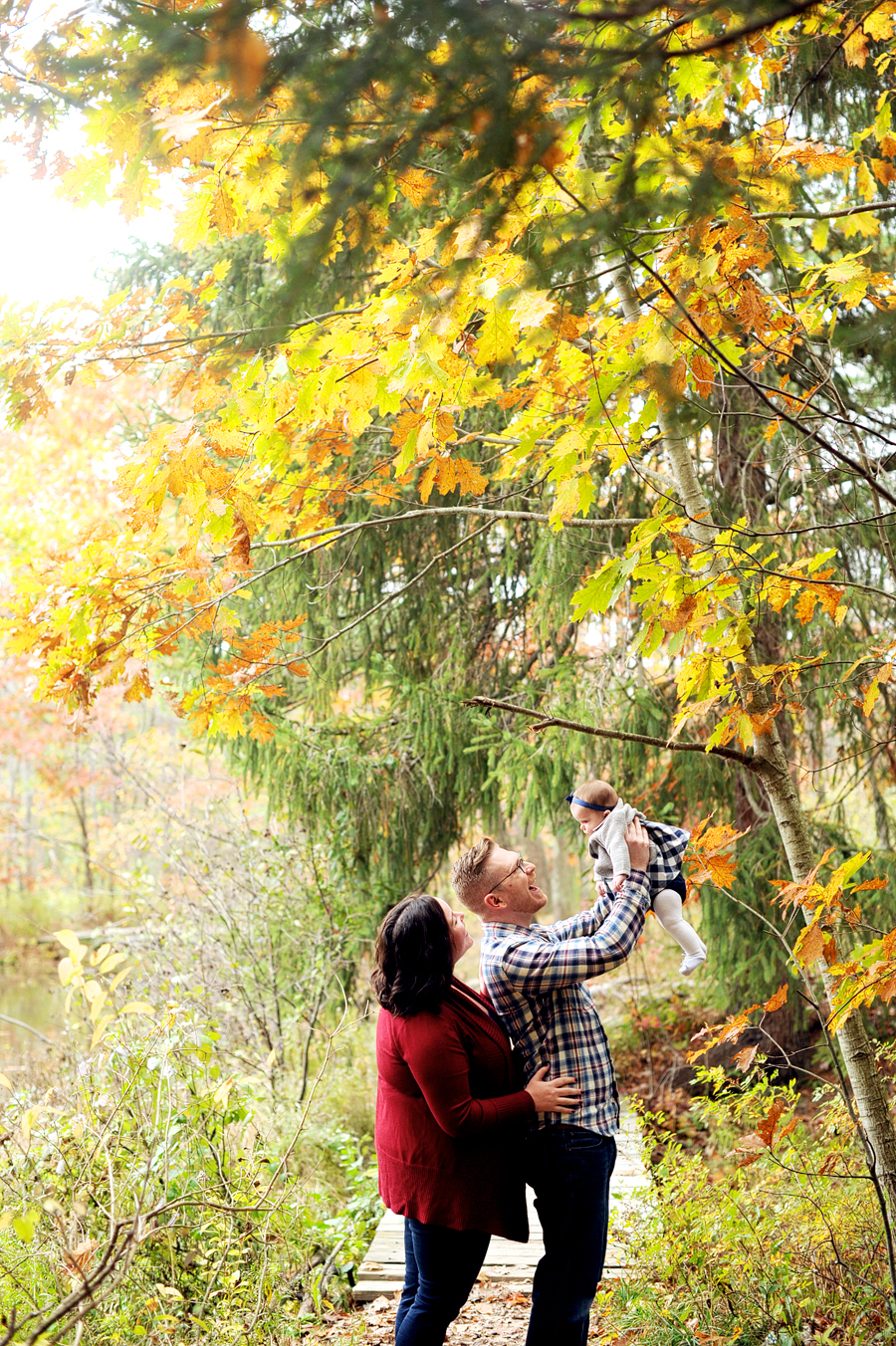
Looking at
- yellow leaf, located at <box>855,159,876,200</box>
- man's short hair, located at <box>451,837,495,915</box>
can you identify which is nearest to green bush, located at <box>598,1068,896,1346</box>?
man's short hair, located at <box>451,837,495,915</box>

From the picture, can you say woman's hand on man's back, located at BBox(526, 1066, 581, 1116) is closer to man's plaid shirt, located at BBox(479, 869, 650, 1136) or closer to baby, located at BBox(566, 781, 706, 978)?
man's plaid shirt, located at BBox(479, 869, 650, 1136)

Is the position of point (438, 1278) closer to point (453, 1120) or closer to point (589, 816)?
point (453, 1120)

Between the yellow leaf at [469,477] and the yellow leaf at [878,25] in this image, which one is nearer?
the yellow leaf at [878,25]

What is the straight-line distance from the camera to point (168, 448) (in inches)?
89.4

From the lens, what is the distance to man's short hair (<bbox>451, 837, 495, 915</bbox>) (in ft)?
7.87

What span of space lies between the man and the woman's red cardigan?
0.08 metres

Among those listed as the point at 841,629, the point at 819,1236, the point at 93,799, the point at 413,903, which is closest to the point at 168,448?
the point at 413,903

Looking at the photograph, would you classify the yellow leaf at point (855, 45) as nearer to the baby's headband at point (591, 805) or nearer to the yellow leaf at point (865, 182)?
the yellow leaf at point (865, 182)

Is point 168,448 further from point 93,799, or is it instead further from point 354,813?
point 93,799

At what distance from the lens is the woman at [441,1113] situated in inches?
89.0

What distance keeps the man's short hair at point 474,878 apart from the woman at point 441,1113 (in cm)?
7

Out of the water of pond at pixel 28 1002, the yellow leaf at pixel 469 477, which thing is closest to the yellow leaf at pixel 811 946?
the yellow leaf at pixel 469 477

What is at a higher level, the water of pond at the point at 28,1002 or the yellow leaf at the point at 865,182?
the yellow leaf at the point at 865,182

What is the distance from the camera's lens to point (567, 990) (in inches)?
94.8
